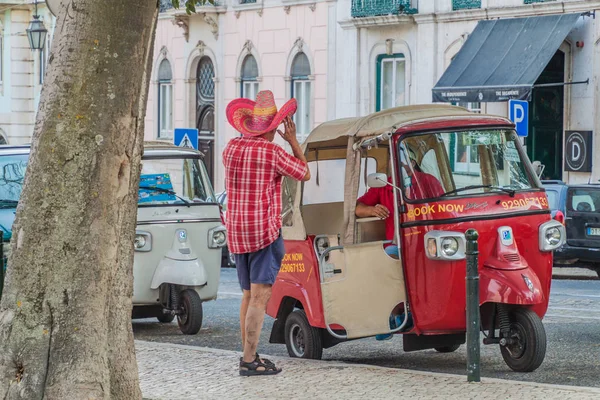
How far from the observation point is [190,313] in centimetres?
1447

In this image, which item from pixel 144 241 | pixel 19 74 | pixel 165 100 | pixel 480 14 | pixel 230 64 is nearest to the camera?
pixel 144 241

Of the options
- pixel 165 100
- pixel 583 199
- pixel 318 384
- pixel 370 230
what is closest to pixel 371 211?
pixel 370 230

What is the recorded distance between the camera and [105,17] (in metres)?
7.92

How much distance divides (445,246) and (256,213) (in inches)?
56.4

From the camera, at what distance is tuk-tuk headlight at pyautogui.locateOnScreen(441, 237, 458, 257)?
35.2 ft

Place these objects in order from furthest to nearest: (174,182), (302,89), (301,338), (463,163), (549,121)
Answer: (302,89)
(549,121)
(174,182)
(301,338)
(463,163)

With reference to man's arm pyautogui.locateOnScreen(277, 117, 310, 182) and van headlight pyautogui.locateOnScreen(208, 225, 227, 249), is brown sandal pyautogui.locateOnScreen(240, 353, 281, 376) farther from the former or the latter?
van headlight pyautogui.locateOnScreen(208, 225, 227, 249)

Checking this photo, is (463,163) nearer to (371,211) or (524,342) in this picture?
(371,211)

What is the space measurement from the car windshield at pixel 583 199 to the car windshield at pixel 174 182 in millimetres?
9845

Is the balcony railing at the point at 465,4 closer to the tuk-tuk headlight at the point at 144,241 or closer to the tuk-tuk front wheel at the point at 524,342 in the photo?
the tuk-tuk headlight at the point at 144,241

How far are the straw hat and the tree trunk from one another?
254cm

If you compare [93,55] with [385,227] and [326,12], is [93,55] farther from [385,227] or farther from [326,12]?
[326,12]

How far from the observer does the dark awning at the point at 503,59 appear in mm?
29266

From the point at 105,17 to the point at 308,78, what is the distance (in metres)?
29.5
